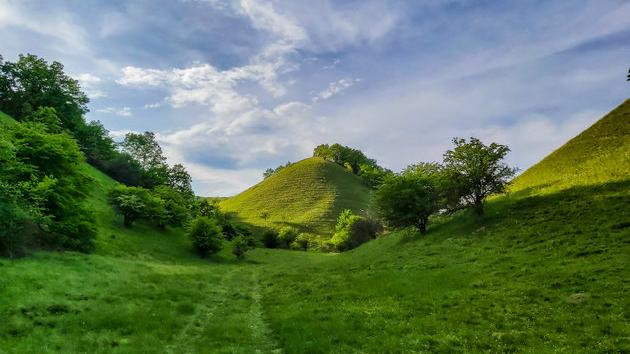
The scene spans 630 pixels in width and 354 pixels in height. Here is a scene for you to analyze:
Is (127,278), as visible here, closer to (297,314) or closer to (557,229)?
(297,314)

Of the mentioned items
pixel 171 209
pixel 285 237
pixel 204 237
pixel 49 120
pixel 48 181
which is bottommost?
pixel 285 237

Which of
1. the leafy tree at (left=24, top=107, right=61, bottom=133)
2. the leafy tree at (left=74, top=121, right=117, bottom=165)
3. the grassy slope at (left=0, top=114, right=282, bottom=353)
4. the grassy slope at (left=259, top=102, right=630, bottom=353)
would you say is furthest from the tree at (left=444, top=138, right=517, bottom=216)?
the leafy tree at (left=74, top=121, right=117, bottom=165)

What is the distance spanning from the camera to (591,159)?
52.1 m

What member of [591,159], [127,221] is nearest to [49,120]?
[127,221]

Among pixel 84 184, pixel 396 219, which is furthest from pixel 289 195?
pixel 84 184

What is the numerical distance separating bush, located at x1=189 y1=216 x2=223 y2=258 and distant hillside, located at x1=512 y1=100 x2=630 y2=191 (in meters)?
48.5

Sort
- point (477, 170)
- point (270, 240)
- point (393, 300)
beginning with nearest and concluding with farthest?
1. point (393, 300)
2. point (477, 170)
3. point (270, 240)

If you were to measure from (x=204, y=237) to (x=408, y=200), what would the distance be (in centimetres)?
3360

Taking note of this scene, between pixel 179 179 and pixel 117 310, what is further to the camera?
pixel 179 179

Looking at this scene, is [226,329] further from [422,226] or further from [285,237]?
[285,237]

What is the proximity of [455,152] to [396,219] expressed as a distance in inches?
480

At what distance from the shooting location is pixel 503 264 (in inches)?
1099

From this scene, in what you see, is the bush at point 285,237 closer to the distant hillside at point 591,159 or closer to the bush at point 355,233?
the bush at point 355,233

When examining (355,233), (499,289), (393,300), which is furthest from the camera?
(355,233)
